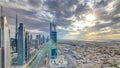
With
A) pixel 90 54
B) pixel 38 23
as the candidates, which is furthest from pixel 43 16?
pixel 90 54

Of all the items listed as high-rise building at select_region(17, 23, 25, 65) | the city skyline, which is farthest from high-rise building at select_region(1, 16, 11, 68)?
high-rise building at select_region(17, 23, 25, 65)

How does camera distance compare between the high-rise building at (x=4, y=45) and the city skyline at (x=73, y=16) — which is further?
the city skyline at (x=73, y=16)

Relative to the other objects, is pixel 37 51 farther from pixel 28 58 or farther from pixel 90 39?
pixel 90 39

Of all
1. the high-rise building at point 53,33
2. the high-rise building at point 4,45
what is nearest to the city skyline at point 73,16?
the high-rise building at point 53,33

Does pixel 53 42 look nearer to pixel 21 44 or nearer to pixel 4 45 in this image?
pixel 21 44

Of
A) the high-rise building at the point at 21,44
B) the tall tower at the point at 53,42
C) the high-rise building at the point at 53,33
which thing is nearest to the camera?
the high-rise building at the point at 53,33

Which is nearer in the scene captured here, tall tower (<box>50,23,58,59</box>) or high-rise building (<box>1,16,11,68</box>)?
high-rise building (<box>1,16,11,68</box>)

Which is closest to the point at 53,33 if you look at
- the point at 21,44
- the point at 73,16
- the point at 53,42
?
the point at 53,42

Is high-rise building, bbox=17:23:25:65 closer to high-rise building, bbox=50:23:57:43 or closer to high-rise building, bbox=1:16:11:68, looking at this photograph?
high-rise building, bbox=50:23:57:43

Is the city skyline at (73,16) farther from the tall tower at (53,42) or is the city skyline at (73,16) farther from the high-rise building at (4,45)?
the high-rise building at (4,45)
